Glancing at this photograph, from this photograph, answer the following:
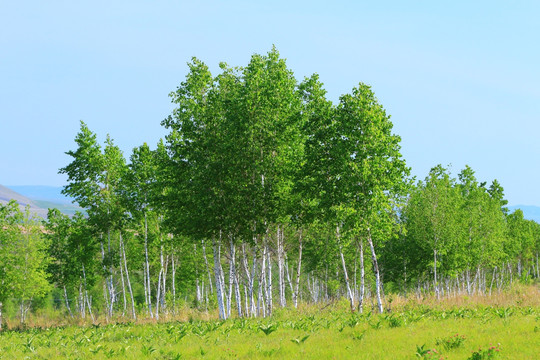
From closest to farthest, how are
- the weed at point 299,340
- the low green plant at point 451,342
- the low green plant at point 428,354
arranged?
1. the low green plant at point 428,354
2. the low green plant at point 451,342
3. the weed at point 299,340

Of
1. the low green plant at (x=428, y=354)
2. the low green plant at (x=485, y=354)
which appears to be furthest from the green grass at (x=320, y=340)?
the low green plant at (x=485, y=354)

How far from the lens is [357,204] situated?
1086 inches

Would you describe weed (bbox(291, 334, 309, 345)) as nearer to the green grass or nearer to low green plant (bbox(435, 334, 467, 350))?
the green grass

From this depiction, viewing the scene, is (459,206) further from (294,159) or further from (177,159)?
(177,159)

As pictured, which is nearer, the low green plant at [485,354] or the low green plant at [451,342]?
the low green plant at [485,354]

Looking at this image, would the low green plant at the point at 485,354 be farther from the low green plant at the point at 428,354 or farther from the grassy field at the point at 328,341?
the low green plant at the point at 428,354

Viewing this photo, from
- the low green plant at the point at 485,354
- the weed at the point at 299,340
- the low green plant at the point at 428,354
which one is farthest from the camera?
the weed at the point at 299,340

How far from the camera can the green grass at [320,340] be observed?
14523 mm

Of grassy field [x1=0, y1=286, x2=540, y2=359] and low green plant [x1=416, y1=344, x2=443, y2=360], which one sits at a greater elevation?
low green plant [x1=416, y1=344, x2=443, y2=360]

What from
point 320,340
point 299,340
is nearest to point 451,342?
point 320,340

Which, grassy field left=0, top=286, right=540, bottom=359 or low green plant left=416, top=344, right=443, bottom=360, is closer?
low green plant left=416, top=344, right=443, bottom=360

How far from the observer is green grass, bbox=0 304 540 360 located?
14523 millimetres

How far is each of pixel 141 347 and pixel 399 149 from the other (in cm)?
1847

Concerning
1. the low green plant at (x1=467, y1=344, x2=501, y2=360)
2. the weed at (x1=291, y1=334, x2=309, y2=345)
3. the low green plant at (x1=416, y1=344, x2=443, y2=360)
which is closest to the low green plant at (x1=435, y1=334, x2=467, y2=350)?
the low green plant at (x1=416, y1=344, x2=443, y2=360)
